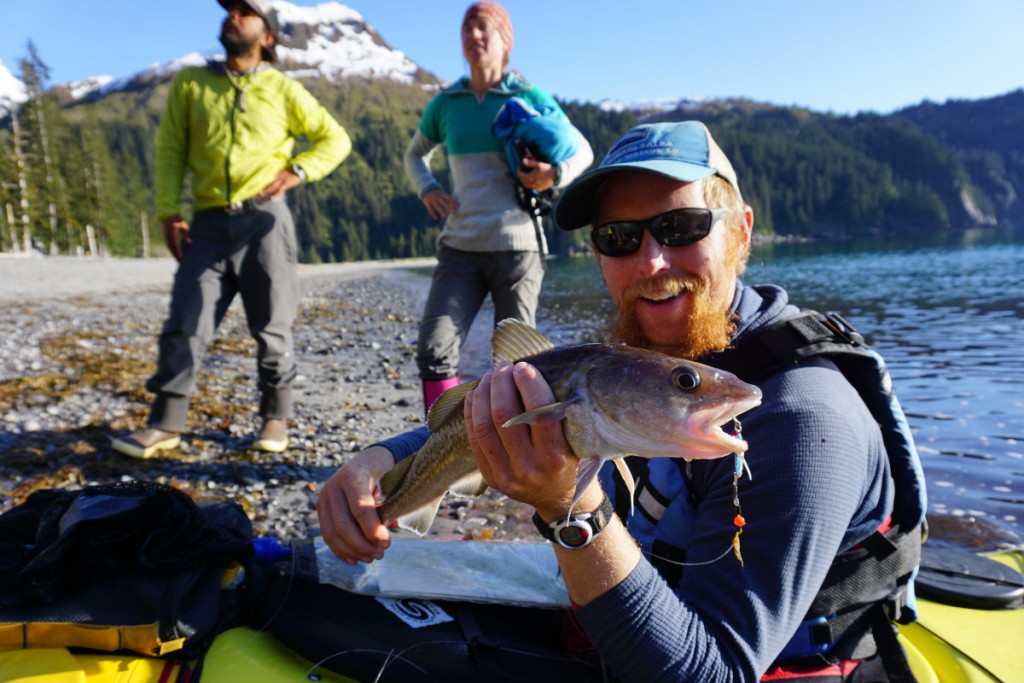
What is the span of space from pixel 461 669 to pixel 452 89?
483 cm

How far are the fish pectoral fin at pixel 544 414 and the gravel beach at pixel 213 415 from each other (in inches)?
134

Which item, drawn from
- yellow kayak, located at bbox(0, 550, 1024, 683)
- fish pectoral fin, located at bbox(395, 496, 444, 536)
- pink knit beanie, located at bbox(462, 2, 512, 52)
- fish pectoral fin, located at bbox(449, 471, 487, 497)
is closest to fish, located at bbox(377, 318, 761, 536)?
fish pectoral fin, located at bbox(449, 471, 487, 497)

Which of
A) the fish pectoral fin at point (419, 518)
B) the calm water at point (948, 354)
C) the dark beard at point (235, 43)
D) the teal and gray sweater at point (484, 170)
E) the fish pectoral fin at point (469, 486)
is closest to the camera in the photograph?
the fish pectoral fin at point (469, 486)

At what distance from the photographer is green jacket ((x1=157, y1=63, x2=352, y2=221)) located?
5930 mm

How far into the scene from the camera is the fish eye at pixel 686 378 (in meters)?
1.83

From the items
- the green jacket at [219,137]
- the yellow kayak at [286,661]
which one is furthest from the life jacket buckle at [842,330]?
the green jacket at [219,137]

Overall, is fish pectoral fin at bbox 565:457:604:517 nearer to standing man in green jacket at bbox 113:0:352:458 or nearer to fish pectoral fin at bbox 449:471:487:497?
fish pectoral fin at bbox 449:471:487:497

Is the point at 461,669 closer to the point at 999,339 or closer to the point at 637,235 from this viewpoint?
the point at 637,235

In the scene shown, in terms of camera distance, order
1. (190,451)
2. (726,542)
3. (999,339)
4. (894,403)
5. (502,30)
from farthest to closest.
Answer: (999,339) → (190,451) → (502,30) → (894,403) → (726,542)

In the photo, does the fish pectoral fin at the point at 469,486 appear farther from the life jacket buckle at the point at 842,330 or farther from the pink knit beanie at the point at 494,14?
the pink knit beanie at the point at 494,14

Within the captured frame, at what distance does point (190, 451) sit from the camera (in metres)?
6.23

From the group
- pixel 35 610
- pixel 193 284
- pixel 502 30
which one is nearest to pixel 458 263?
pixel 502 30

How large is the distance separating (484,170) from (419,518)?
3608mm

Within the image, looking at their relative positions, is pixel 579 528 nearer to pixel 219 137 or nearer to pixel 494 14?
pixel 494 14
